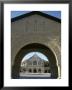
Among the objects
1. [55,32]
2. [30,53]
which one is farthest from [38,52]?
[55,32]

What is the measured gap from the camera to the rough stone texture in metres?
1.85

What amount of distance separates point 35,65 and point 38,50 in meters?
0.10

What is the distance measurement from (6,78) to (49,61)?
0.29 m

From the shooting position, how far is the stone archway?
72.1 inches

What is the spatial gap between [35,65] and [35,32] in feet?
0.69

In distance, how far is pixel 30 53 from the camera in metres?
1.86

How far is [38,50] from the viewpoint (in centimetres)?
187

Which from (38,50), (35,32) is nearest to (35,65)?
(38,50)

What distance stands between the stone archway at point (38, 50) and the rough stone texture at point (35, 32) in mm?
21

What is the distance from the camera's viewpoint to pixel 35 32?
1.85m

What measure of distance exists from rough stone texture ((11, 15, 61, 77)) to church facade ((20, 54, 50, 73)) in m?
0.09

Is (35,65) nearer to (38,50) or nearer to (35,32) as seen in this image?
(38,50)

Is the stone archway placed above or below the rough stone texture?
below

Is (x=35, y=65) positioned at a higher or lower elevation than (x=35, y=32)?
lower
